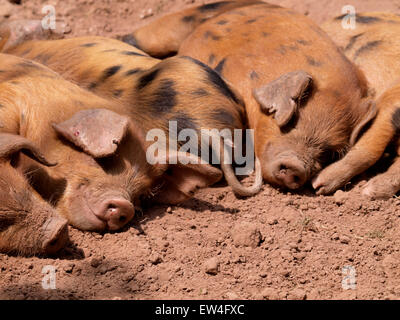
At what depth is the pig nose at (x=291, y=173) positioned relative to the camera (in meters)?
4.80

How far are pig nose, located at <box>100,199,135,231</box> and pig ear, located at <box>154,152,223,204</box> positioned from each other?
47cm

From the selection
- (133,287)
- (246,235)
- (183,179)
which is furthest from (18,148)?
(246,235)

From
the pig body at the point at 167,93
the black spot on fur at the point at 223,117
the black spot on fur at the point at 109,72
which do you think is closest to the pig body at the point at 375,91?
the pig body at the point at 167,93

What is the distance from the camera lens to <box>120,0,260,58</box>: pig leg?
649cm

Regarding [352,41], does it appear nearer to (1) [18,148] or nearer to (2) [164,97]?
(2) [164,97]

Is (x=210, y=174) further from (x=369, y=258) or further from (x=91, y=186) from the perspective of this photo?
(x=369, y=258)

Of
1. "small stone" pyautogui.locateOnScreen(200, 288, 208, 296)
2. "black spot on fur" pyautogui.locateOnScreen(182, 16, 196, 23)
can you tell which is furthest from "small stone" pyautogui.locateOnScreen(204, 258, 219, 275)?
"black spot on fur" pyautogui.locateOnScreen(182, 16, 196, 23)

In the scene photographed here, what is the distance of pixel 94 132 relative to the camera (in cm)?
411

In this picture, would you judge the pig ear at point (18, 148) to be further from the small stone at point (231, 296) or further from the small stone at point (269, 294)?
the small stone at point (269, 294)

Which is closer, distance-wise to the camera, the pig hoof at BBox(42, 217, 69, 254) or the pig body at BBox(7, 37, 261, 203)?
the pig hoof at BBox(42, 217, 69, 254)

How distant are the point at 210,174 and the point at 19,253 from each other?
1.32 meters

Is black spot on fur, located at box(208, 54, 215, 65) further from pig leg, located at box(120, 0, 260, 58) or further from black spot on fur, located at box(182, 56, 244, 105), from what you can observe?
pig leg, located at box(120, 0, 260, 58)

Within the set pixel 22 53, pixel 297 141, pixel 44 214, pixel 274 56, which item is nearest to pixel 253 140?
pixel 297 141

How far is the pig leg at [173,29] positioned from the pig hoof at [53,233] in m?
3.07
